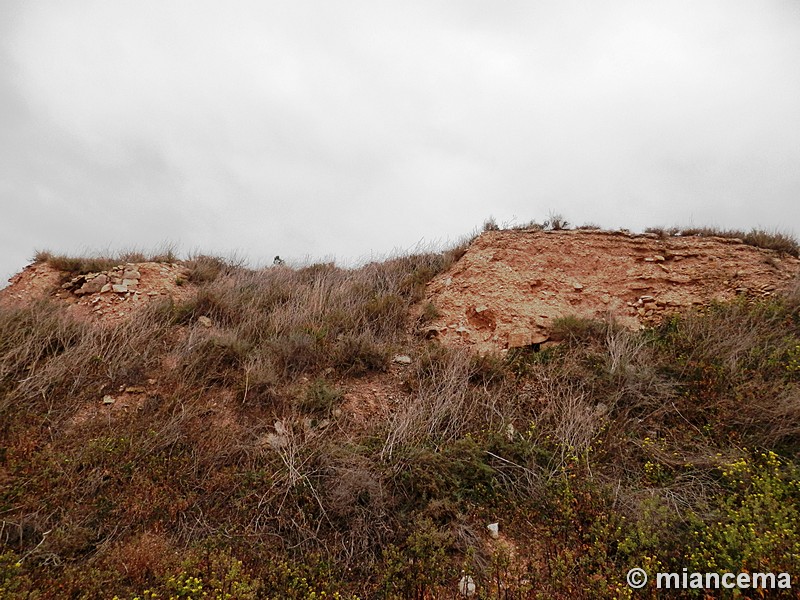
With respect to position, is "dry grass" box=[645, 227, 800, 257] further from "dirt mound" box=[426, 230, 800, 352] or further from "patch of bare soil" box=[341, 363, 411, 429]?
"patch of bare soil" box=[341, 363, 411, 429]

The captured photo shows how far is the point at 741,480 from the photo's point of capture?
332cm

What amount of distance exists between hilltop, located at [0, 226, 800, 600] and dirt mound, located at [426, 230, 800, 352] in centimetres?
4

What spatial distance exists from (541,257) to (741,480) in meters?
4.36

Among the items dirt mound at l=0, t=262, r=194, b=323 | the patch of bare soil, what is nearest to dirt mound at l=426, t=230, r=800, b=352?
the patch of bare soil

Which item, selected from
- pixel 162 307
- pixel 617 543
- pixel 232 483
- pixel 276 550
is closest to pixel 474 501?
pixel 617 543

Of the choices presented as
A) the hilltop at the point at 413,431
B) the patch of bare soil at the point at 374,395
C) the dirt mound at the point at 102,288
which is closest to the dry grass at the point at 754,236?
the hilltop at the point at 413,431

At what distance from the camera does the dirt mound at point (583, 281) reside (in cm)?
600

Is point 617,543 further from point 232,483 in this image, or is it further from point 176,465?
point 176,465

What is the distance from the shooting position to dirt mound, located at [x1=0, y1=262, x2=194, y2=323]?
246 inches

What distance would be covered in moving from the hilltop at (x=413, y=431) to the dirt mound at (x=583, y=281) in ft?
0.14

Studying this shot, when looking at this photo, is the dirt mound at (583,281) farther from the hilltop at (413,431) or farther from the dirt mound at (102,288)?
the dirt mound at (102,288)

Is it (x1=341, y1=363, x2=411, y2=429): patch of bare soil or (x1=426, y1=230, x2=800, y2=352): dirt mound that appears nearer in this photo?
(x1=341, y1=363, x2=411, y2=429): patch of bare soil

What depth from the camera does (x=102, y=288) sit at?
21.5ft

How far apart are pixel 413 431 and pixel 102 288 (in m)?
5.98
